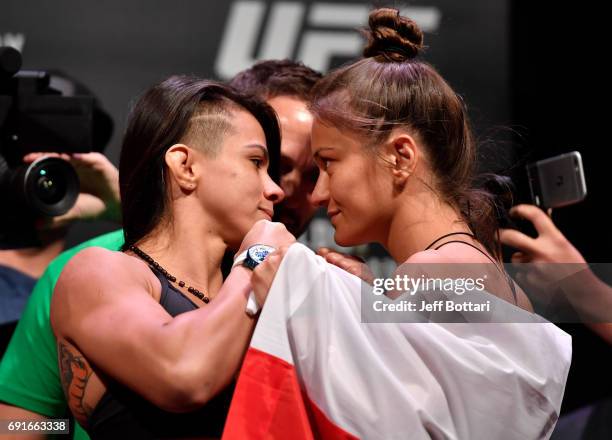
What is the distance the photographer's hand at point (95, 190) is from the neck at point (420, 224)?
850mm

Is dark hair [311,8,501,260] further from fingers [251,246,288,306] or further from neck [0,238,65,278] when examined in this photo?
neck [0,238,65,278]

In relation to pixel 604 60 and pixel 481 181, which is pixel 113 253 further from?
pixel 604 60

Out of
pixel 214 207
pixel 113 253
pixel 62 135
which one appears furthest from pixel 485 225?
pixel 62 135

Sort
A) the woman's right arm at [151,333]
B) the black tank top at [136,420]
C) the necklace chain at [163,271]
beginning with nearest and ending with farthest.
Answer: the woman's right arm at [151,333] → the black tank top at [136,420] → the necklace chain at [163,271]

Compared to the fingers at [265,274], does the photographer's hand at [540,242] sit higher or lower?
higher

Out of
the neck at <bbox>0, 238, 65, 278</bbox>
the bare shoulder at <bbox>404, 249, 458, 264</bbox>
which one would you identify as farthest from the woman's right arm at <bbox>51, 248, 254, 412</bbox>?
the neck at <bbox>0, 238, 65, 278</bbox>

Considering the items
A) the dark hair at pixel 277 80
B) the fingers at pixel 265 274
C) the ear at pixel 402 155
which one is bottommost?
the fingers at pixel 265 274

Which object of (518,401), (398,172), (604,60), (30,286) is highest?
(604,60)

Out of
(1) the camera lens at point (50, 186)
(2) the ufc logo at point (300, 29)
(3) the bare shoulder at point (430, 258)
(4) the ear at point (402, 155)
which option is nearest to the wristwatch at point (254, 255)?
(3) the bare shoulder at point (430, 258)

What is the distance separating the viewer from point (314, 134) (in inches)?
74.1

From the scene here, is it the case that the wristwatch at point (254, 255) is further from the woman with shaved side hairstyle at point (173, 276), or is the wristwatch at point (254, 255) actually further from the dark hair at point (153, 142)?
the dark hair at point (153, 142)

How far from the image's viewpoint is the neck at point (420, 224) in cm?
175

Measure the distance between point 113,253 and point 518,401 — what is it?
2.53 feet

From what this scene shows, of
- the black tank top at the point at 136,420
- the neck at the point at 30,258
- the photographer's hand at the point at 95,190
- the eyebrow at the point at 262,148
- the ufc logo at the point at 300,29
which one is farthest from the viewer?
the ufc logo at the point at 300,29
